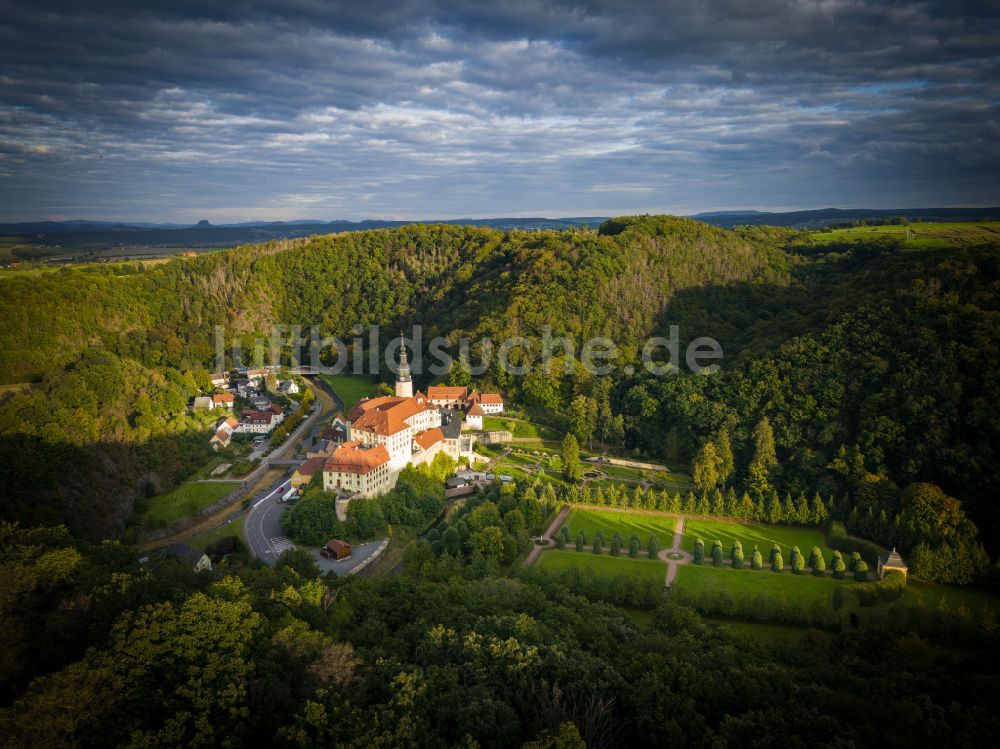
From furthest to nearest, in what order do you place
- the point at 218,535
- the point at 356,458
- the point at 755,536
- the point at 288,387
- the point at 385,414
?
the point at 288,387
the point at 385,414
the point at 356,458
the point at 755,536
the point at 218,535

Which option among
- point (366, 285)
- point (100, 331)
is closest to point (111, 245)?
point (366, 285)

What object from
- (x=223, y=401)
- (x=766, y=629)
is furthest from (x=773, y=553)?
(x=223, y=401)

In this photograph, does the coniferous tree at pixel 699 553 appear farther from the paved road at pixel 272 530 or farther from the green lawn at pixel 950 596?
the paved road at pixel 272 530

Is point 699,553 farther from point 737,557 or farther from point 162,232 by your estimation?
point 162,232

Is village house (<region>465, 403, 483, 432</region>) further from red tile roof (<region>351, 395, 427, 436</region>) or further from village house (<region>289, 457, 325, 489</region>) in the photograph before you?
village house (<region>289, 457, 325, 489</region>)

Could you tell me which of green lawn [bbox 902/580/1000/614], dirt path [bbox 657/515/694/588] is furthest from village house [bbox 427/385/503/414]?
green lawn [bbox 902/580/1000/614]
